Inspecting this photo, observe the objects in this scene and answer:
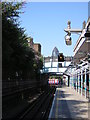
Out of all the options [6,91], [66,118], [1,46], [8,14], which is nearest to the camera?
[66,118]

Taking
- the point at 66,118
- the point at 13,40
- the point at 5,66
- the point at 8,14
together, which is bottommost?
the point at 66,118

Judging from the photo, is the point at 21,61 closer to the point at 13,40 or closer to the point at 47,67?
the point at 13,40

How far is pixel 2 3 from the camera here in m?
16.9

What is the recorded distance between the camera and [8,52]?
18219mm

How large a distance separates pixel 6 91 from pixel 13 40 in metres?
5.35

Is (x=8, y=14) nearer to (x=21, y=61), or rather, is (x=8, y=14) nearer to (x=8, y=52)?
(x=8, y=52)

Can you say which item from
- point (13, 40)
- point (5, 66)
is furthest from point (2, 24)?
point (5, 66)

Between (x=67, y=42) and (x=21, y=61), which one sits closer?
(x=67, y=42)

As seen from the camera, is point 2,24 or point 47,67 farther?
point 47,67

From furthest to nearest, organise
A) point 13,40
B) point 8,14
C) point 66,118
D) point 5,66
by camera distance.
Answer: point 5,66 < point 13,40 < point 8,14 < point 66,118

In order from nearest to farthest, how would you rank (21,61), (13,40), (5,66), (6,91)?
(13,40) < (5,66) < (6,91) < (21,61)

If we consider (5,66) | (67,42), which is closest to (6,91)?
(5,66)

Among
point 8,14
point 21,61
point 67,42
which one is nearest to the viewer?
point 67,42

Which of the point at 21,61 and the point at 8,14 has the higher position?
the point at 8,14
